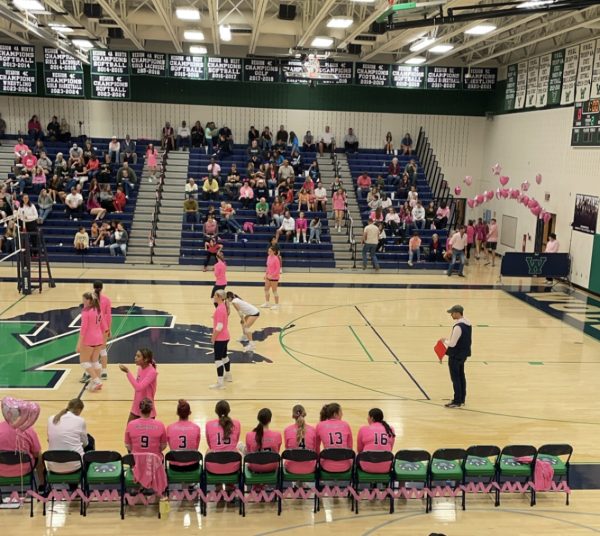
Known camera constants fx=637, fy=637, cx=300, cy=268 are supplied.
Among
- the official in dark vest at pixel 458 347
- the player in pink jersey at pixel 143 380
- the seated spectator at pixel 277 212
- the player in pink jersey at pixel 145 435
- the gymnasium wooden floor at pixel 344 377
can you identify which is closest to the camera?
the gymnasium wooden floor at pixel 344 377

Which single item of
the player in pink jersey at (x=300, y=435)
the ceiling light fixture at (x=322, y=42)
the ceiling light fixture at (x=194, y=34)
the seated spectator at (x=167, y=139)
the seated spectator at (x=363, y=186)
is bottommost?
the player in pink jersey at (x=300, y=435)

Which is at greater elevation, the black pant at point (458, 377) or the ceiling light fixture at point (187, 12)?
the ceiling light fixture at point (187, 12)

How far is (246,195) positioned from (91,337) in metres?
14.4

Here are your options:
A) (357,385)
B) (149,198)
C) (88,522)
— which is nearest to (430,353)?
(357,385)

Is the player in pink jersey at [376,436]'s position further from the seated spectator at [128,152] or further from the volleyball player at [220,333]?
the seated spectator at [128,152]

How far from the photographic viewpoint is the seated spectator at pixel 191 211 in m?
23.0

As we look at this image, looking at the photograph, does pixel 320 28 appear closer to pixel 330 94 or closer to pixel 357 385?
pixel 330 94

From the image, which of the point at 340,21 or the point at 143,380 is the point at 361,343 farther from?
the point at 340,21

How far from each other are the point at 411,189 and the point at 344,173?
338cm

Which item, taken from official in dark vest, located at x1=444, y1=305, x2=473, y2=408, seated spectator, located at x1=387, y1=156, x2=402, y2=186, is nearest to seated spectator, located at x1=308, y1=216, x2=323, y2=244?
seated spectator, located at x1=387, y1=156, x2=402, y2=186

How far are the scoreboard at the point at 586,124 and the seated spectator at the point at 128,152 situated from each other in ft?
53.8

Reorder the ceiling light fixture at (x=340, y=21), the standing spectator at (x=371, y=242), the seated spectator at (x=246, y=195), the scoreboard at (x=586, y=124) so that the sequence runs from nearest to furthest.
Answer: the ceiling light fixture at (x=340, y=21), the scoreboard at (x=586, y=124), the standing spectator at (x=371, y=242), the seated spectator at (x=246, y=195)

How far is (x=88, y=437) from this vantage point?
708cm

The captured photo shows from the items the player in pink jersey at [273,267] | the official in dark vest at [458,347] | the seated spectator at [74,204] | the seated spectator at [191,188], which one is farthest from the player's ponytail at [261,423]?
the seated spectator at [191,188]
